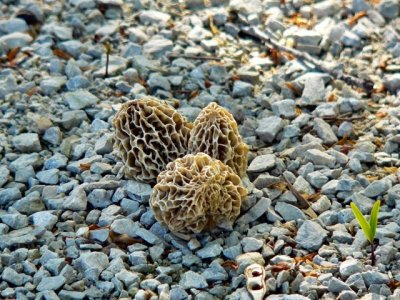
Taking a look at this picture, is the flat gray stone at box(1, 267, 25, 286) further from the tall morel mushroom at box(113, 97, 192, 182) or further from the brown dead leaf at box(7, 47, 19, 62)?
the brown dead leaf at box(7, 47, 19, 62)

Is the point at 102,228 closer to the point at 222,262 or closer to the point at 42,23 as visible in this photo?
the point at 222,262

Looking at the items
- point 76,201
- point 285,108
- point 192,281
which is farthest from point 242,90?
point 192,281

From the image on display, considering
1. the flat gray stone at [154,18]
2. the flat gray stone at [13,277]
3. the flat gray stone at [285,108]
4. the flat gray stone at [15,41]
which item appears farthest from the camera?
the flat gray stone at [154,18]

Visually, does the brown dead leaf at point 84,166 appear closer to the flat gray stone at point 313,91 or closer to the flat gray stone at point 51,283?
the flat gray stone at point 51,283

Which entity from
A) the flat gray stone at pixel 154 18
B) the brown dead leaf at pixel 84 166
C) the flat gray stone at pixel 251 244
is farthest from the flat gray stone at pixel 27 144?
the flat gray stone at pixel 154 18

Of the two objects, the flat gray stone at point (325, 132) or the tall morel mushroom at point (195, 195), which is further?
the flat gray stone at point (325, 132)

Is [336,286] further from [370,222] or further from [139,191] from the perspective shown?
[139,191]

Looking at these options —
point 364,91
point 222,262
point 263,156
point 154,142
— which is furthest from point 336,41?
point 222,262
